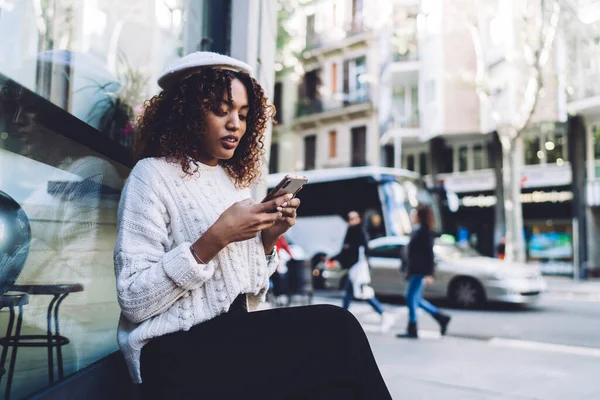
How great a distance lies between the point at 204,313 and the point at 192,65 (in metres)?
0.85

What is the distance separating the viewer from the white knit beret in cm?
191

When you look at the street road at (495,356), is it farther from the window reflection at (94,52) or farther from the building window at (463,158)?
the building window at (463,158)

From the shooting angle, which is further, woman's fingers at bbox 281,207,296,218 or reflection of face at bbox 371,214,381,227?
reflection of face at bbox 371,214,381,227

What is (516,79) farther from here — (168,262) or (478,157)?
(168,262)

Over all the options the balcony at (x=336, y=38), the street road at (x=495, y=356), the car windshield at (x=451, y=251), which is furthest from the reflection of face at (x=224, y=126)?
the balcony at (x=336, y=38)

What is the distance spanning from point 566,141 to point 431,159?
5.88m

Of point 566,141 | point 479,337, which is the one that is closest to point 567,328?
point 479,337

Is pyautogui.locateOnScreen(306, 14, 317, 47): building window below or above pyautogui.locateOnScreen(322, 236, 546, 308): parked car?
above

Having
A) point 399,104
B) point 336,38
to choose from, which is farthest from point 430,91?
point 336,38

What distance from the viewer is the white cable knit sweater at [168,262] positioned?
152 cm

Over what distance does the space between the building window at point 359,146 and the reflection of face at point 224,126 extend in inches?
1049

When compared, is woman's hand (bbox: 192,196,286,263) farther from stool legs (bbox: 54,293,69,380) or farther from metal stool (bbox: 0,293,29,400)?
stool legs (bbox: 54,293,69,380)

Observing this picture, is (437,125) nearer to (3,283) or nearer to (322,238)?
(322,238)

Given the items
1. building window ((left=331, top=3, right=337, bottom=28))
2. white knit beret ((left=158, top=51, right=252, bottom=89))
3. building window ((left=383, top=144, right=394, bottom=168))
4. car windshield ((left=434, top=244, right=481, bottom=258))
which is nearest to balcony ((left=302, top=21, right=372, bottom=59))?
building window ((left=331, top=3, right=337, bottom=28))
